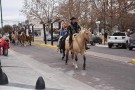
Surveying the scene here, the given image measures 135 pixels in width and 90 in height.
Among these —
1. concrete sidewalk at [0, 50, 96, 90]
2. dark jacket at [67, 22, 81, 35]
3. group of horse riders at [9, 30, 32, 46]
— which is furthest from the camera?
group of horse riders at [9, 30, 32, 46]

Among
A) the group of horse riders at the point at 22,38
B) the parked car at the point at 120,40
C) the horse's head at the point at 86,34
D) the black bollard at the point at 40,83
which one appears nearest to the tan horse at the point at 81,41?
the horse's head at the point at 86,34

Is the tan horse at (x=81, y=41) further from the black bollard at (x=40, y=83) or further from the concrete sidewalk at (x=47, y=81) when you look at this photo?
the black bollard at (x=40, y=83)

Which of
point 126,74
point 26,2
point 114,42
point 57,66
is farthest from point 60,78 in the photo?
point 26,2

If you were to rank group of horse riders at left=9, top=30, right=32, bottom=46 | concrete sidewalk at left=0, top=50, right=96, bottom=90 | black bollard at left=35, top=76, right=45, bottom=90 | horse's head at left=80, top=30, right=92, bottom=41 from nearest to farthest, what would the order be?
black bollard at left=35, top=76, right=45, bottom=90, concrete sidewalk at left=0, top=50, right=96, bottom=90, horse's head at left=80, top=30, right=92, bottom=41, group of horse riders at left=9, top=30, right=32, bottom=46

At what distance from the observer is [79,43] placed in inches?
650

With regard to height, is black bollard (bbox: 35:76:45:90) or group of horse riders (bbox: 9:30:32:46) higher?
group of horse riders (bbox: 9:30:32:46)

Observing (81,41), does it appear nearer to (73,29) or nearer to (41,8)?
(73,29)

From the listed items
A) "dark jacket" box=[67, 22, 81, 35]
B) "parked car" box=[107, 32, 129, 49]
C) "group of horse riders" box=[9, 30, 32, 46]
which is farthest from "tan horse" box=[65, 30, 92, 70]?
"group of horse riders" box=[9, 30, 32, 46]

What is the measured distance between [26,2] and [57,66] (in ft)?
171

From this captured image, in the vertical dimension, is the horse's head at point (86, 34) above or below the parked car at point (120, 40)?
above

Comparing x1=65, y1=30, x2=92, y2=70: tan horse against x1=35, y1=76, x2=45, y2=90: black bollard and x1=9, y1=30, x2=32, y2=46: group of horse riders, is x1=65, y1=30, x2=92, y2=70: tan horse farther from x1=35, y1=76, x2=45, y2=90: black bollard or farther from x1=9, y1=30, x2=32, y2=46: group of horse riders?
x1=9, y1=30, x2=32, y2=46: group of horse riders

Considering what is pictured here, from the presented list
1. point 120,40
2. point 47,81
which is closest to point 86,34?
point 47,81

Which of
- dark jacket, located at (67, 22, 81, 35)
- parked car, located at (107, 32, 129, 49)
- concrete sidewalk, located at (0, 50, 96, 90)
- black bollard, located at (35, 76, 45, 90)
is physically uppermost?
dark jacket, located at (67, 22, 81, 35)

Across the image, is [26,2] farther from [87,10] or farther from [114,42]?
[114,42]
